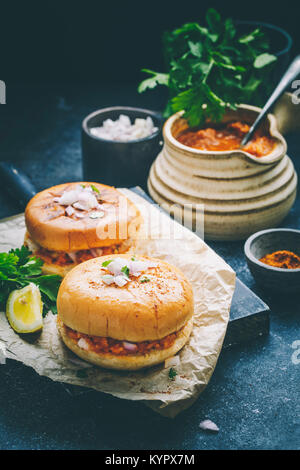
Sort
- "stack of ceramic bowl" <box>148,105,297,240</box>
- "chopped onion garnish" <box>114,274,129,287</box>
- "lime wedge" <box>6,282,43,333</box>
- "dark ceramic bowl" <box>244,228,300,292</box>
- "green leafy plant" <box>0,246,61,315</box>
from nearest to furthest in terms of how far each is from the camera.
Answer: "chopped onion garnish" <box>114,274,129,287</box> < "lime wedge" <box>6,282,43,333</box> < "green leafy plant" <box>0,246,61,315</box> < "dark ceramic bowl" <box>244,228,300,292</box> < "stack of ceramic bowl" <box>148,105,297,240</box>

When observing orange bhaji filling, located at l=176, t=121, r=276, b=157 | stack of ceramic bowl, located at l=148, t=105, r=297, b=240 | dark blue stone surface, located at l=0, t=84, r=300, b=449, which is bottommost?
dark blue stone surface, located at l=0, t=84, r=300, b=449

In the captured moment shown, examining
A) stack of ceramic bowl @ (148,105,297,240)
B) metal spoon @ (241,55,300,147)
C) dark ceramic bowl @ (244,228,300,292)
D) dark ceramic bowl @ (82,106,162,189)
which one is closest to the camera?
dark ceramic bowl @ (244,228,300,292)

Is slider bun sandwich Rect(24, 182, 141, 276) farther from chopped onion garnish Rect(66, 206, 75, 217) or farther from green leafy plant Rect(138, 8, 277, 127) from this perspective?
green leafy plant Rect(138, 8, 277, 127)

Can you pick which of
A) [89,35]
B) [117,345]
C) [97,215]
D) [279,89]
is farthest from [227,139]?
[89,35]

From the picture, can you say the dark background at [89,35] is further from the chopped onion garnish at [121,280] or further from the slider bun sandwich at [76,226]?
the chopped onion garnish at [121,280]

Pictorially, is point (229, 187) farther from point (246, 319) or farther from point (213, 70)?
point (246, 319)

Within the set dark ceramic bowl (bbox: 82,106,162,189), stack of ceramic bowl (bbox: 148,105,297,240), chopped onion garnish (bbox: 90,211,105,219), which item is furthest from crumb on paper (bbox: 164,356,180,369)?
dark ceramic bowl (bbox: 82,106,162,189)

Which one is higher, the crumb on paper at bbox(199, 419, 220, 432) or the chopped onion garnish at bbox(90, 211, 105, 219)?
the chopped onion garnish at bbox(90, 211, 105, 219)
